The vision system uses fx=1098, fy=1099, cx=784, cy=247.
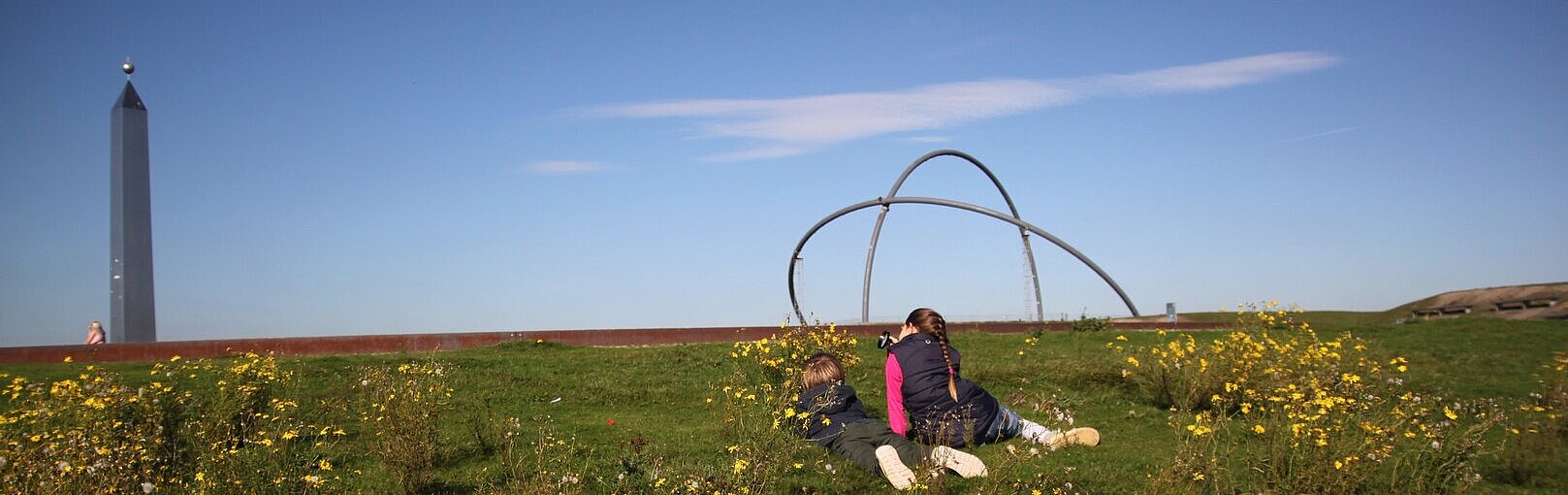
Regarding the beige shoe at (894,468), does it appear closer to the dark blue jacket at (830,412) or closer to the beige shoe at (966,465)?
the beige shoe at (966,465)

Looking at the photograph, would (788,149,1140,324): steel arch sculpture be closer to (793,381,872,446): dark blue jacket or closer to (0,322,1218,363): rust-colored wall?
(0,322,1218,363): rust-colored wall

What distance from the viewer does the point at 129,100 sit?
81.5 ft

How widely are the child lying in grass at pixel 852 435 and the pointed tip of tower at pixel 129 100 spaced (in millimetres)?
22096

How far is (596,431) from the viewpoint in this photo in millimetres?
9523

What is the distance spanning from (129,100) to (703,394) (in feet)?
64.5

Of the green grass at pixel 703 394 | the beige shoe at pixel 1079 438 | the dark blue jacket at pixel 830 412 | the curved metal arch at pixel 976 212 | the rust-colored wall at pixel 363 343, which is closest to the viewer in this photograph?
the green grass at pixel 703 394

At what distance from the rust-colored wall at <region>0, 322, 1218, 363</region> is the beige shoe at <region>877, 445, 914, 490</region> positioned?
8.03m

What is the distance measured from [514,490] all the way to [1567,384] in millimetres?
9955

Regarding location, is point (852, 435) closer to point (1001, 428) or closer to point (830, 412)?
point (830, 412)

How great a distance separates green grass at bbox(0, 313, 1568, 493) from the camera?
25.7ft

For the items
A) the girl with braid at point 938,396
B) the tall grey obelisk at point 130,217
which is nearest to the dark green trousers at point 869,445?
the girl with braid at point 938,396

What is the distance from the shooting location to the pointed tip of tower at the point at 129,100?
24.6 meters

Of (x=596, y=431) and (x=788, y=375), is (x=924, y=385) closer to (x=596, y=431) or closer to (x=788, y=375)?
(x=788, y=375)

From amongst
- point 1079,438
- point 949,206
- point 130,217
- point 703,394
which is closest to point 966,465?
point 1079,438
